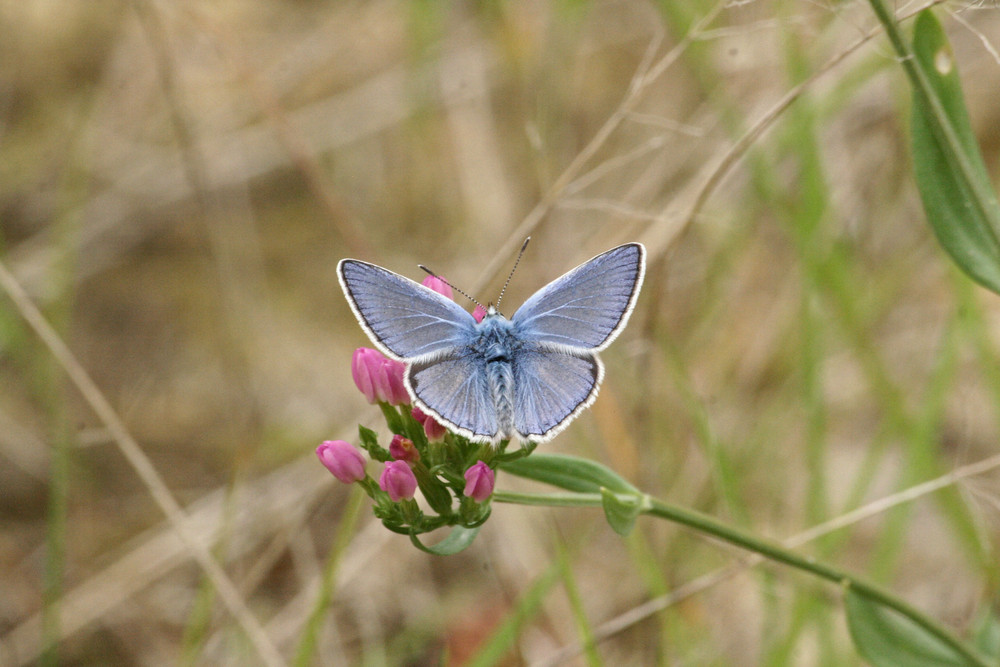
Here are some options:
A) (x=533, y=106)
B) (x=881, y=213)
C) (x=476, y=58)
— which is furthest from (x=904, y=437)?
(x=476, y=58)

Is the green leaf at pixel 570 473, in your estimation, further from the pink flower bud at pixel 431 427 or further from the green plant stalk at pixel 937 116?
the green plant stalk at pixel 937 116

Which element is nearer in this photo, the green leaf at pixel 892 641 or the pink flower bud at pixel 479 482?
the pink flower bud at pixel 479 482

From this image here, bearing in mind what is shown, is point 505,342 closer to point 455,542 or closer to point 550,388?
point 550,388

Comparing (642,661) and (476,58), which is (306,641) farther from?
(476,58)

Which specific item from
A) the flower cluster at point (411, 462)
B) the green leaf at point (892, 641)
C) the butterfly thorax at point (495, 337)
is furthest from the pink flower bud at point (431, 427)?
the green leaf at point (892, 641)

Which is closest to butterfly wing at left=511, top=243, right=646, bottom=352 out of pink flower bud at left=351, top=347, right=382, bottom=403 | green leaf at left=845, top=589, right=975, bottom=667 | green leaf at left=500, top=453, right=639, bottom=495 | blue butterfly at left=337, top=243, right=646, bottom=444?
blue butterfly at left=337, top=243, right=646, bottom=444

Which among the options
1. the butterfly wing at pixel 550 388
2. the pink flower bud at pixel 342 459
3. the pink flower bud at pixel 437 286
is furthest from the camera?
the pink flower bud at pixel 437 286

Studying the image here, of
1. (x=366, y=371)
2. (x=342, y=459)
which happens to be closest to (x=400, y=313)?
(x=366, y=371)
